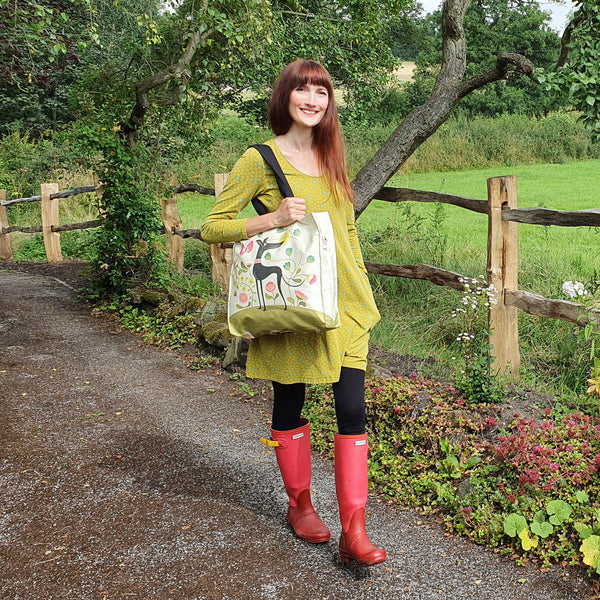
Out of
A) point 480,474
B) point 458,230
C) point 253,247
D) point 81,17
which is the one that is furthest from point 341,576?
point 81,17

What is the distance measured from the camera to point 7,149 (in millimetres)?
16453

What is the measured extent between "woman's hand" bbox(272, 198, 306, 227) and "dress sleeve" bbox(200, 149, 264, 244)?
0.64ft

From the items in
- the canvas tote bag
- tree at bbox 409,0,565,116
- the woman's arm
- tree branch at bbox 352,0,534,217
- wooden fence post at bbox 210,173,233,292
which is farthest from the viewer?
tree at bbox 409,0,565,116

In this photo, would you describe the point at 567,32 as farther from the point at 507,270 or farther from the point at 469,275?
the point at 507,270

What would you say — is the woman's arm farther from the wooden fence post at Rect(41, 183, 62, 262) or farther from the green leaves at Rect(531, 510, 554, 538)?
the wooden fence post at Rect(41, 183, 62, 262)

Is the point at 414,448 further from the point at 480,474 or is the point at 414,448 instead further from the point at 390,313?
the point at 390,313

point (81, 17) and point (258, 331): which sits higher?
point (81, 17)

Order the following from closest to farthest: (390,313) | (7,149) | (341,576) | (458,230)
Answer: (341,576), (390,313), (458,230), (7,149)

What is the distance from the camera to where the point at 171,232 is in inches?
328

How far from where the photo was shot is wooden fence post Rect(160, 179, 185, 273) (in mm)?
8258

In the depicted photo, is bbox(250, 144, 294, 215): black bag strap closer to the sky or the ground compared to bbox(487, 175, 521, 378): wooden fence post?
closer to the sky

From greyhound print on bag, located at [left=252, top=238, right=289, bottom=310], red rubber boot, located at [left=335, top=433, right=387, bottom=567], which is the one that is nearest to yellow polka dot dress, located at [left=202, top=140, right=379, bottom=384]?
greyhound print on bag, located at [left=252, top=238, right=289, bottom=310]

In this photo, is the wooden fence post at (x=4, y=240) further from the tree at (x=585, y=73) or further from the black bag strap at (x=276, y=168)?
the black bag strap at (x=276, y=168)

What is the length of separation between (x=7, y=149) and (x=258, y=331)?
16038 mm
